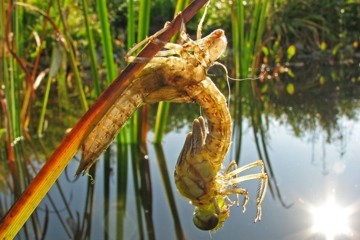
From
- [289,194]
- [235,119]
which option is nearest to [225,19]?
[235,119]

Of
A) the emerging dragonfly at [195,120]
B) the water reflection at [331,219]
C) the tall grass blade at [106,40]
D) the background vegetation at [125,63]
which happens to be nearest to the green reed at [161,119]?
the background vegetation at [125,63]

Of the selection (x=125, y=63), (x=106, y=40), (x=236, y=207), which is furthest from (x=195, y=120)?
(x=125, y=63)

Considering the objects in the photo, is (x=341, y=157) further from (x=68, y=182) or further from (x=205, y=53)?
(x=205, y=53)

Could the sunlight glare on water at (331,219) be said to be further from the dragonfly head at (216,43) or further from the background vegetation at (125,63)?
the dragonfly head at (216,43)

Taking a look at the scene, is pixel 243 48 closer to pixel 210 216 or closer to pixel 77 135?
pixel 210 216

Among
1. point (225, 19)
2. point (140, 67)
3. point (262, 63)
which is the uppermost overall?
point (225, 19)

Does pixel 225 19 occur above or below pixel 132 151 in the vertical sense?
above

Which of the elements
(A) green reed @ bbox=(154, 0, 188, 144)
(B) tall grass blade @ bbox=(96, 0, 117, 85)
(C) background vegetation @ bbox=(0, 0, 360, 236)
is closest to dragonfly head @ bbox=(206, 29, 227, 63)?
(C) background vegetation @ bbox=(0, 0, 360, 236)
